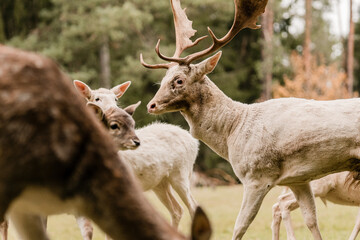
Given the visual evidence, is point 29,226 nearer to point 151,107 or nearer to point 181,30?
point 151,107

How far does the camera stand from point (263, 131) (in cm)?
610

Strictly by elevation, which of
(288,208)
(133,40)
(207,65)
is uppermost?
(207,65)

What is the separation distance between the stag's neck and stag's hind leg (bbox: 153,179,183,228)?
8.15 feet

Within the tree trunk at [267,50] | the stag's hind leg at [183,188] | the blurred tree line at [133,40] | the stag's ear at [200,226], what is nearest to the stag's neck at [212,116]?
the stag's hind leg at [183,188]

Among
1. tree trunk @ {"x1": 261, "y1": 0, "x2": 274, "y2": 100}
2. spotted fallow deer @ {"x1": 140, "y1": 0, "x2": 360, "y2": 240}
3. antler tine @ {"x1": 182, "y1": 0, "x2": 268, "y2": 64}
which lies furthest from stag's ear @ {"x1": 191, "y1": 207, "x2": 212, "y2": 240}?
tree trunk @ {"x1": 261, "y1": 0, "x2": 274, "y2": 100}

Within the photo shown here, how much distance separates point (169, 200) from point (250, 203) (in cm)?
312

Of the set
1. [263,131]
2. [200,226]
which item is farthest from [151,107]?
[200,226]

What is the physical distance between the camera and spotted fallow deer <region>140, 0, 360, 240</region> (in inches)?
228

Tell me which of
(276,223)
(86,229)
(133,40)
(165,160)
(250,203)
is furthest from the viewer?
(133,40)

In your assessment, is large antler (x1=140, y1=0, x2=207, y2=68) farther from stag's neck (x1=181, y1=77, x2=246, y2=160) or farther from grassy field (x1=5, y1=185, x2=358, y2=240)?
grassy field (x1=5, y1=185, x2=358, y2=240)

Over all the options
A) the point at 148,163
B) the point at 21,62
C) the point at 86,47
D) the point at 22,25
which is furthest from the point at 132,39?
the point at 21,62

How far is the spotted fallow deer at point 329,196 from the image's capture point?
733 cm

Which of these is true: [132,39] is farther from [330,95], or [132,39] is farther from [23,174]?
[23,174]

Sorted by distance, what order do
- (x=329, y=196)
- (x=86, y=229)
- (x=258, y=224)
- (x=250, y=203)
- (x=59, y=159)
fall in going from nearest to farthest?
(x=59, y=159) < (x=250, y=203) < (x=86, y=229) < (x=329, y=196) < (x=258, y=224)
